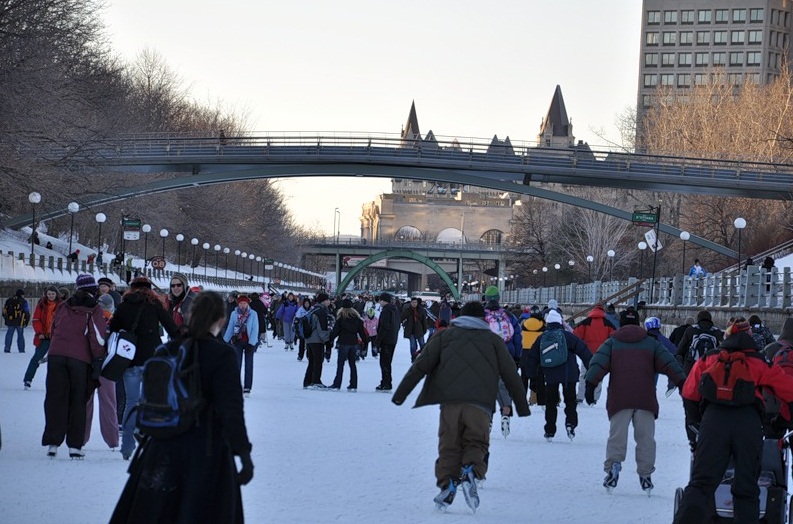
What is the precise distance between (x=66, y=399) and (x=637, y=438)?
4.19 m

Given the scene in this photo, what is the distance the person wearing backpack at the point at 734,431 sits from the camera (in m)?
7.21

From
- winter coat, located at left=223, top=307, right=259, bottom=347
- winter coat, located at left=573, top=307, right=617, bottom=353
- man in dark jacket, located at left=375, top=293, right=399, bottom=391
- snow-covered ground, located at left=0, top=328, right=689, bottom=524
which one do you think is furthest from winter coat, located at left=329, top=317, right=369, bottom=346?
winter coat, located at left=573, top=307, right=617, bottom=353

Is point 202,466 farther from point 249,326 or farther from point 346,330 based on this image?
point 346,330

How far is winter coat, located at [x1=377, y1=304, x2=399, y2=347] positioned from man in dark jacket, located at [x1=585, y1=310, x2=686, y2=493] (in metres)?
9.47

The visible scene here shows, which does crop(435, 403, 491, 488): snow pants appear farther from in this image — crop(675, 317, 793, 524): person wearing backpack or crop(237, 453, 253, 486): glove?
crop(237, 453, 253, 486): glove

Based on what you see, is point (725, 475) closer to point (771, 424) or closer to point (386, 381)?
point (771, 424)

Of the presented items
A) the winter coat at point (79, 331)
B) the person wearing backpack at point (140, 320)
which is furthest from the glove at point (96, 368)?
the person wearing backpack at point (140, 320)

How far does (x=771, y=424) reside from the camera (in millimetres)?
7961

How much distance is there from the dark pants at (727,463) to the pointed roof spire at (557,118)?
591 feet

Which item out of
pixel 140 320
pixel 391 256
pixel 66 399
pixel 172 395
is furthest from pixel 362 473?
pixel 391 256

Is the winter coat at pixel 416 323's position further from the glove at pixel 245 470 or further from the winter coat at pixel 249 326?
the glove at pixel 245 470

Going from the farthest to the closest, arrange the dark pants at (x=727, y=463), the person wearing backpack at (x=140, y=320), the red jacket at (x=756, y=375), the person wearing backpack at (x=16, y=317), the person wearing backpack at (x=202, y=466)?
the person wearing backpack at (x=16, y=317), the person wearing backpack at (x=140, y=320), the red jacket at (x=756, y=375), the dark pants at (x=727, y=463), the person wearing backpack at (x=202, y=466)

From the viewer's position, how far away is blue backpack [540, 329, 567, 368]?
42.9 feet

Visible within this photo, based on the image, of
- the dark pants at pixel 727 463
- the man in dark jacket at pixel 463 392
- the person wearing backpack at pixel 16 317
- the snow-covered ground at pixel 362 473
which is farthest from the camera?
the person wearing backpack at pixel 16 317
